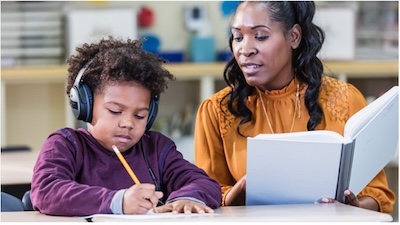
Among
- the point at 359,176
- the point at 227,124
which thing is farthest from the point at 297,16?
the point at 359,176

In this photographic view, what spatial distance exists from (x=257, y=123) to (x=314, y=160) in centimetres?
36

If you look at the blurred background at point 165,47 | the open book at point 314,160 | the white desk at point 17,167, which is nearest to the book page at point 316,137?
the open book at point 314,160

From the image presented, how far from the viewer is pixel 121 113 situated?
4.86 feet

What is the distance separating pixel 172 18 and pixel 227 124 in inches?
84.6

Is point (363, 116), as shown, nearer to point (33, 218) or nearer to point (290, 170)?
point (290, 170)

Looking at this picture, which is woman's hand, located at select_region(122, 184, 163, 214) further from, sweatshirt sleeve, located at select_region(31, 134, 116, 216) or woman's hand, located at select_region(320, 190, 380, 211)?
woman's hand, located at select_region(320, 190, 380, 211)

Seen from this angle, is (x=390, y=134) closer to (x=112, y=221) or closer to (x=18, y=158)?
(x=112, y=221)

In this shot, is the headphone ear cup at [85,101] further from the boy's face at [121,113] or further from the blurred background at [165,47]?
the blurred background at [165,47]

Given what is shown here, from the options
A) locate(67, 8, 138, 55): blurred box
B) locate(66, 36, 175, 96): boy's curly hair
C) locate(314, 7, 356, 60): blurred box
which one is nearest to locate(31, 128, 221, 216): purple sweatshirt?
locate(66, 36, 175, 96): boy's curly hair

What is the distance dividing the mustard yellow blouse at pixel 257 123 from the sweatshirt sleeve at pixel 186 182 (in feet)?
0.87

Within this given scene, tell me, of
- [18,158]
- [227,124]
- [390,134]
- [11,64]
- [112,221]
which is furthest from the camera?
[11,64]

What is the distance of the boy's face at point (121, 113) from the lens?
148cm

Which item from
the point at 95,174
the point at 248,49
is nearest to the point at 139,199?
the point at 95,174

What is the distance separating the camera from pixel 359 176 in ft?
5.32
